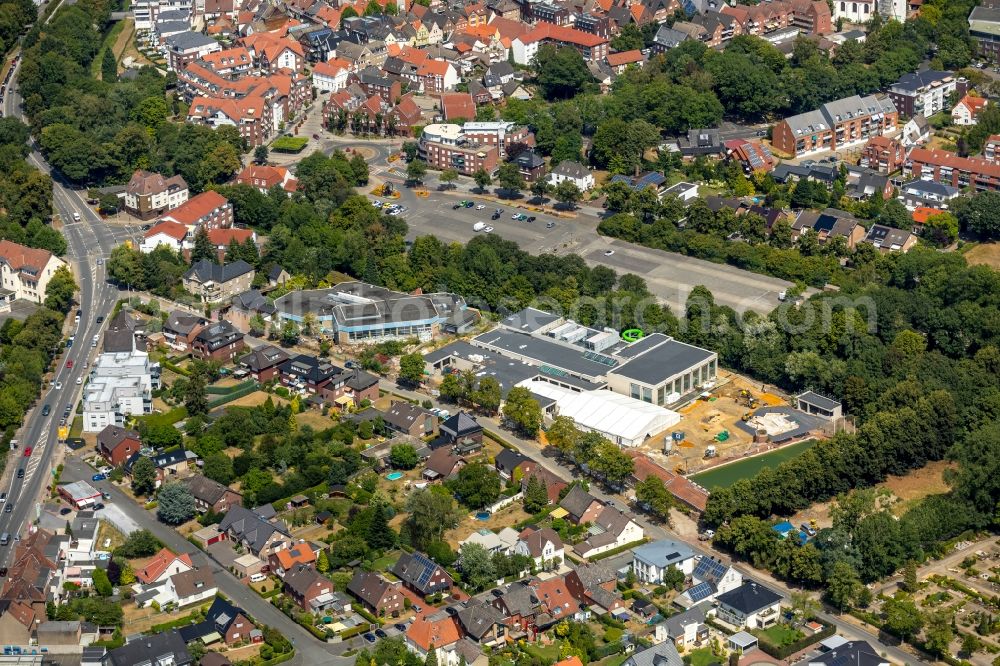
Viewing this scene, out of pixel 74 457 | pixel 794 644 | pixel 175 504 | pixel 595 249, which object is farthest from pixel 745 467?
pixel 74 457

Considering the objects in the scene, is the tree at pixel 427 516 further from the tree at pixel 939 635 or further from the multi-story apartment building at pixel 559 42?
the multi-story apartment building at pixel 559 42

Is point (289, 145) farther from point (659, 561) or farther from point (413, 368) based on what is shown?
point (659, 561)

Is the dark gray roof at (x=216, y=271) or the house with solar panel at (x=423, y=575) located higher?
the dark gray roof at (x=216, y=271)

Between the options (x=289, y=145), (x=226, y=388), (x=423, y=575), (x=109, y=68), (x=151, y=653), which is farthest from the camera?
(x=109, y=68)

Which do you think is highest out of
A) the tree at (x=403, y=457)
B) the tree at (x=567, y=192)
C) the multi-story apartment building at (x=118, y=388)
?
the tree at (x=567, y=192)

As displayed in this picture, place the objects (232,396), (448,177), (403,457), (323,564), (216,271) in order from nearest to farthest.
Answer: (323,564) → (403,457) → (232,396) → (216,271) → (448,177)

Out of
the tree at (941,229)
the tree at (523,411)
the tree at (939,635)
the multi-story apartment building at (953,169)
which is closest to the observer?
the tree at (939,635)

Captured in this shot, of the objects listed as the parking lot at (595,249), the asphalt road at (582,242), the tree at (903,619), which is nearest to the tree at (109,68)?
the asphalt road at (582,242)
